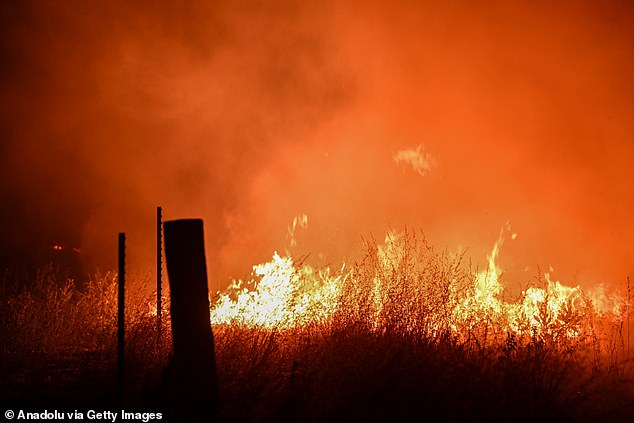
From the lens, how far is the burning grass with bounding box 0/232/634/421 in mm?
4738

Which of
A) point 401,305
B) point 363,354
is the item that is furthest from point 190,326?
point 401,305

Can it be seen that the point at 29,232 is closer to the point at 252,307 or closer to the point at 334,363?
the point at 252,307

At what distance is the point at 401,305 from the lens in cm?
638

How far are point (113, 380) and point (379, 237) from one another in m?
9.90

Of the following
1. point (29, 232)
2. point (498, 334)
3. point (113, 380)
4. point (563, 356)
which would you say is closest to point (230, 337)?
point (113, 380)

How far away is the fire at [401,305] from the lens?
6.37 m

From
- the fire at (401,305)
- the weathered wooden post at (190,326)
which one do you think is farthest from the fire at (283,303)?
the weathered wooden post at (190,326)

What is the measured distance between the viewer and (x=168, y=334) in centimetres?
656

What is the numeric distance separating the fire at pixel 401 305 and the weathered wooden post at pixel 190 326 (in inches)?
121

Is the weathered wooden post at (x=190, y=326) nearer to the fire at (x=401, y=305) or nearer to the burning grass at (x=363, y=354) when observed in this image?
the burning grass at (x=363, y=354)

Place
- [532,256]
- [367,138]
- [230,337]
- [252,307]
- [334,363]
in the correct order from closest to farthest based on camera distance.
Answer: [334,363] < [230,337] < [252,307] < [532,256] < [367,138]

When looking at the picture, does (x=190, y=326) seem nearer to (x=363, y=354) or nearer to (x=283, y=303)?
(x=363, y=354)

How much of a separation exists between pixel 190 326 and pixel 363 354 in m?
2.32

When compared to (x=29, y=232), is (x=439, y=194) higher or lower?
lower
